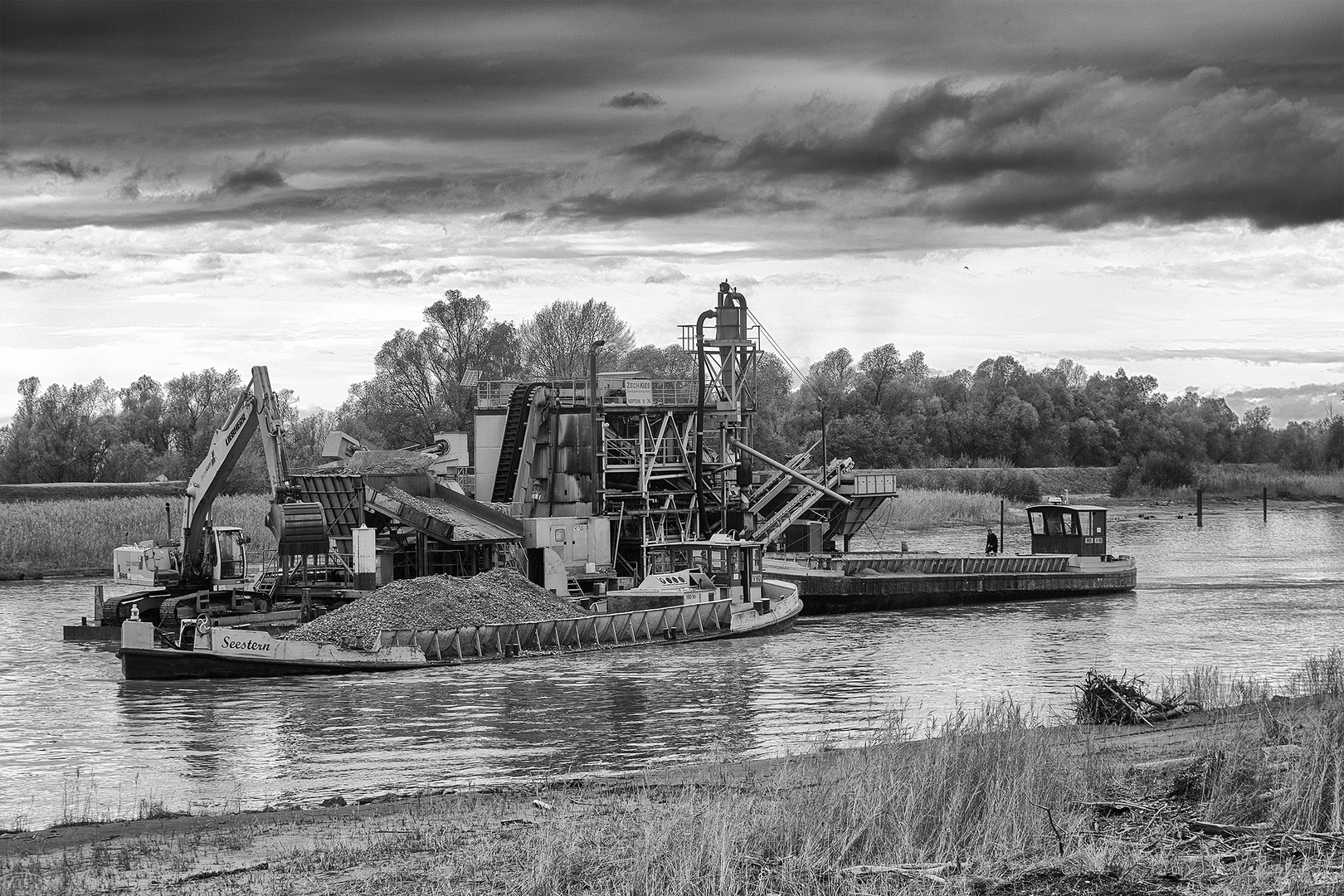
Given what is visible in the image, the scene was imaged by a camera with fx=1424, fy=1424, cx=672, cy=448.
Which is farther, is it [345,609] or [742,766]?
[345,609]

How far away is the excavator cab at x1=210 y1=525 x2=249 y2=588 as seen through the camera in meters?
43.6

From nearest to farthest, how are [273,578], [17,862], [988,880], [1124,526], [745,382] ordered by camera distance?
1. [988,880]
2. [17,862]
3. [273,578]
4. [745,382]
5. [1124,526]

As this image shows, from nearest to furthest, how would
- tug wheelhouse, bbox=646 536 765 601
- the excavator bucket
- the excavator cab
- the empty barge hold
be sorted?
the excavator bucket < tug wheelhouse, bbox=646 536 765 601 < the excavator cab < the empty barge hold

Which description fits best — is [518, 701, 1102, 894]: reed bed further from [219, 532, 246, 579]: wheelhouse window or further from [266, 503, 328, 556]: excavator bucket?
[219, 532, 246, 579]: wheelhouse window

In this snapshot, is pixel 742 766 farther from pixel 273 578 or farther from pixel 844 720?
pixel 273 578

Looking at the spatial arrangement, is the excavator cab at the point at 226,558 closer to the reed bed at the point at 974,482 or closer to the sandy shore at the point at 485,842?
the sandy shore at the point at 485,842

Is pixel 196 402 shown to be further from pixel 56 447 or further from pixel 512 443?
pixel 512 443

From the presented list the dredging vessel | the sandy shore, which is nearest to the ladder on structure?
the dredging vessel

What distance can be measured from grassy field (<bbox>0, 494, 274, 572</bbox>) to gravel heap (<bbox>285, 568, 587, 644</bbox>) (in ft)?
95.7

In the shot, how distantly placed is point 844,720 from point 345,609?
13.8 meters

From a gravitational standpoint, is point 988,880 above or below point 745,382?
below

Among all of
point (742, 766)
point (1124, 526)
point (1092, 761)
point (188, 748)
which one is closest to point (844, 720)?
point (742, 766)

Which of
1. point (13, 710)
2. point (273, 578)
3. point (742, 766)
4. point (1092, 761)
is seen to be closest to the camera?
point (1092, 761)

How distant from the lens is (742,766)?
20.9m
